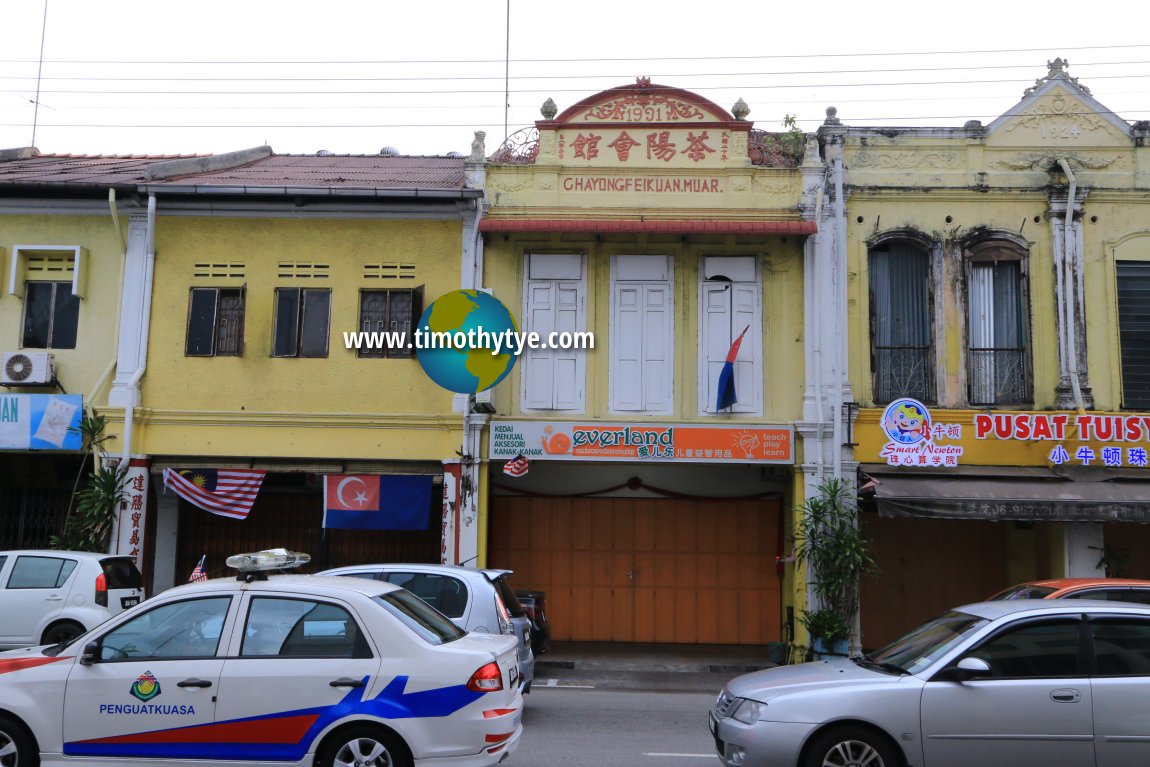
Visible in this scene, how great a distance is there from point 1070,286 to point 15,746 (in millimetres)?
15017

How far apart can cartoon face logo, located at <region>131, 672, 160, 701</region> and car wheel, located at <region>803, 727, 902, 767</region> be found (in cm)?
430

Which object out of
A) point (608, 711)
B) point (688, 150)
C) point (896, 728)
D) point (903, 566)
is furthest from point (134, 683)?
point (903, 566)

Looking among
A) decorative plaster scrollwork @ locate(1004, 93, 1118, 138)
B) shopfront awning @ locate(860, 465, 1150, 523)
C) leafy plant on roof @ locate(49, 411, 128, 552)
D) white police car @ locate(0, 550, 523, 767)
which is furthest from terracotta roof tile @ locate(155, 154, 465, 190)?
white police car @ locate(0, 550, 523, 767)

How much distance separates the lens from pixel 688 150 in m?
16.2

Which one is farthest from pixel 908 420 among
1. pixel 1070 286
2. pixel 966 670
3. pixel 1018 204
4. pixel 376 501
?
pixel 966 670

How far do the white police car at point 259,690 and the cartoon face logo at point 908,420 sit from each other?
33.0 ft

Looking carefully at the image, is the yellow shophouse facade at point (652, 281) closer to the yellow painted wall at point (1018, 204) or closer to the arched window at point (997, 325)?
the yellow painted wall at point (1018, 204)

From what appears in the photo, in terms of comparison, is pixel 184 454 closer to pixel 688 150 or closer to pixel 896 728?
pixel 688 150

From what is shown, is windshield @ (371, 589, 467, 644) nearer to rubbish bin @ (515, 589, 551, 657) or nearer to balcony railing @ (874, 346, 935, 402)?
rubbish bin @ (515, 589, 551, 657)

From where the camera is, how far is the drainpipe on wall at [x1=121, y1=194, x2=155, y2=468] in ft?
51.0

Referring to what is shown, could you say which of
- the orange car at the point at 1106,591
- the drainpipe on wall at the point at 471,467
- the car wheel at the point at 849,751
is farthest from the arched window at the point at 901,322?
the car wheel at the point at 849,751

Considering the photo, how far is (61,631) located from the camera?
12.5 meters

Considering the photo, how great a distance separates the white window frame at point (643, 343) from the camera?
1590 cm

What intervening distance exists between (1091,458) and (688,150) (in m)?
7.77
